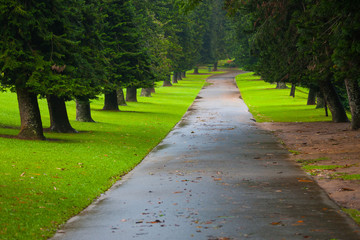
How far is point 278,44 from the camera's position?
2695cm

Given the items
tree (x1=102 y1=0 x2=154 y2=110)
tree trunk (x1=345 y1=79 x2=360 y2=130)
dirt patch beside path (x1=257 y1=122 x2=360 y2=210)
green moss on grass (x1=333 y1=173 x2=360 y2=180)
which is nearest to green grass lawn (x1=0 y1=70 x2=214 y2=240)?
dirt patch beside path (x1=257 y1=122 x2=360 y2=210)

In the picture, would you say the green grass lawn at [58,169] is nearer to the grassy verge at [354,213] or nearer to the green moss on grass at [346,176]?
the grassy verge at [354,213]

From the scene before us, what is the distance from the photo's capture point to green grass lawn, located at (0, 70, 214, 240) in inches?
349

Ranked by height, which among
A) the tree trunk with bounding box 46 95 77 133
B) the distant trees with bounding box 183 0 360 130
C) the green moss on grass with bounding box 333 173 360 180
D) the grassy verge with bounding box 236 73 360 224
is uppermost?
the distant trees with bounding box 183 0 360 130

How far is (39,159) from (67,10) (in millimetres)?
7668

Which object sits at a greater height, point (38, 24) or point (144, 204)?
point (38, 24)

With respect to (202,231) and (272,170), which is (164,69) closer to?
(272,170)

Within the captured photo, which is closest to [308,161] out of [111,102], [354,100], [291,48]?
[354,100]

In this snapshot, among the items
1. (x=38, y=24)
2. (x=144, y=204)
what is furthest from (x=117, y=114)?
(x=144, y=204)

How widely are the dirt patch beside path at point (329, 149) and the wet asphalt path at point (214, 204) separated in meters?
0.40

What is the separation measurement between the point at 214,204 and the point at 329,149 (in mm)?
9529

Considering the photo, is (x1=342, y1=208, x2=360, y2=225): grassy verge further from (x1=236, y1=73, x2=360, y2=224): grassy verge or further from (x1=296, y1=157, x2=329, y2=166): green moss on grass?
(x1=296, y1=157, x2=329, y2=166): green moss on grass

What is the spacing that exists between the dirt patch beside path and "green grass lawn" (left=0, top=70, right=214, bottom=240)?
5.05 meters

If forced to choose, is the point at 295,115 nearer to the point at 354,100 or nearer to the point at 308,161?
the point at 354,100
